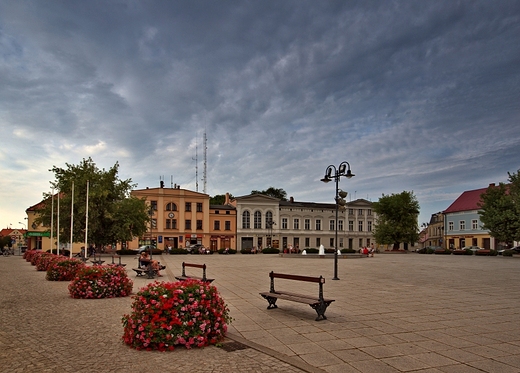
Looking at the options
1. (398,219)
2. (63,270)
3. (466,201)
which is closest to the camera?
(63,270)

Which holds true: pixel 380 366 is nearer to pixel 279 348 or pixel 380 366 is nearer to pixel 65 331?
pixel 279 348

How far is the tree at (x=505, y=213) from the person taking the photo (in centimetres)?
4650

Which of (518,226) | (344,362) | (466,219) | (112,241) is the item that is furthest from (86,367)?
(466,219)

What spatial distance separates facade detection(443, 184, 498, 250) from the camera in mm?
69425

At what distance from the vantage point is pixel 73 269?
1848cm

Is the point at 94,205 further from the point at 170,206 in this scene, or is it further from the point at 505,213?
the point at 505,213

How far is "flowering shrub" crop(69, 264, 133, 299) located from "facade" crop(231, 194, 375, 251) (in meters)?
57.1

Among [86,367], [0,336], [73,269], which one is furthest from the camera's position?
[73,269]

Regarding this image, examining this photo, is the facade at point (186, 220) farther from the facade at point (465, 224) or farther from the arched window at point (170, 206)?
the facade at point (465, 224)

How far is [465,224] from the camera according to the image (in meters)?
73.7

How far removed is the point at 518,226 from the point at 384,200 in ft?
77.6

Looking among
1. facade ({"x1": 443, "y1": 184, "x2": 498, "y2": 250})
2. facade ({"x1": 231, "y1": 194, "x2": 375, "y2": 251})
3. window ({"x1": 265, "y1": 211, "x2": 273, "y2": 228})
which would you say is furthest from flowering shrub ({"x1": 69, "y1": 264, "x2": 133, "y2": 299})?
facade ({"x1": 443, "y1": 184, "x2": 498, "y2": 250})

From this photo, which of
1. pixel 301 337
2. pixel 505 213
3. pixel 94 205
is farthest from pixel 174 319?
pixel 505 213

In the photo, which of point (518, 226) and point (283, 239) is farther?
point (283, 239)
